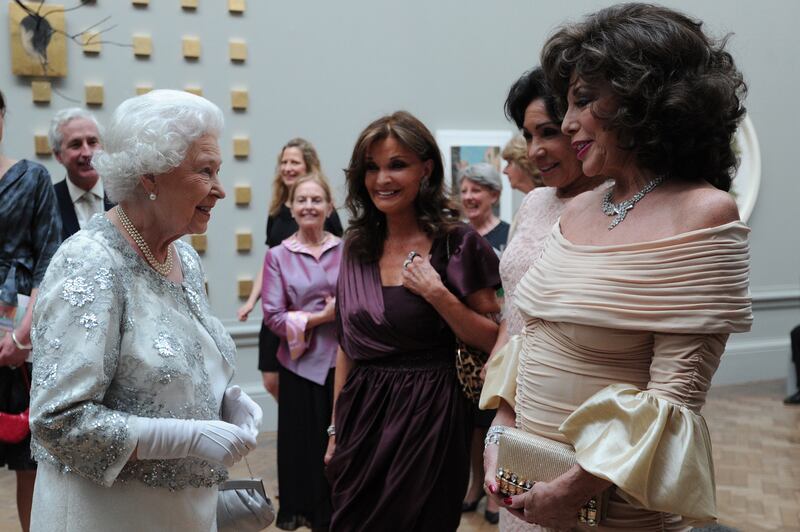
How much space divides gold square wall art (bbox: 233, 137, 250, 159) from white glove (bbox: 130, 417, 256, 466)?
17.2ft

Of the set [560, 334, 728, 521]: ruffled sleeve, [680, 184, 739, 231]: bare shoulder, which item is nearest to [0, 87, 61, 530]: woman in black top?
[560, 334, 728, 521]: ruffled sleeve

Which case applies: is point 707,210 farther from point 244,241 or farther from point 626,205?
point 244,241

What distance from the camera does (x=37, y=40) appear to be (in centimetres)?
632

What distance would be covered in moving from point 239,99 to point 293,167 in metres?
1.31

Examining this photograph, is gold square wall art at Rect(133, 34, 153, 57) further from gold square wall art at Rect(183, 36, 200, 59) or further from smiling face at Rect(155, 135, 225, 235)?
smiling face at Rect(155, 135, 225, 235)

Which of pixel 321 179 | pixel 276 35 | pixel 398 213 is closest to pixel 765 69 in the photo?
pixel 276 35

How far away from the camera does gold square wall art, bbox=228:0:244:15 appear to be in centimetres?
692

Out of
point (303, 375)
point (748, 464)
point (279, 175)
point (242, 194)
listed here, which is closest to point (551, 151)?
point (303, 375)

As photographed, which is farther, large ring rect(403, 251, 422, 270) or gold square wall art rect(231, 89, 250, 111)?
gold square wall art rect(231, 89, 250, 111)

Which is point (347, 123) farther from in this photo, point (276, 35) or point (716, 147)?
point (716, 147)

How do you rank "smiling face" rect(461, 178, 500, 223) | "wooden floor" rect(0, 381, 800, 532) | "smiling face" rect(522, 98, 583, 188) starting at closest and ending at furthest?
"smiling face" rect(522, 98, 583, 188) → "wooden floor" rect(0, 381, 800, 532) → "smiling face" rect(461, 178, 500, 223)

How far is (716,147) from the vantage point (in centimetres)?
181

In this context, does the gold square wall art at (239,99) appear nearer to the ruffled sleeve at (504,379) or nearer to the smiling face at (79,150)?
the smiling face at (79,150)

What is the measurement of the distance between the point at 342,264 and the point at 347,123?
436 cm
